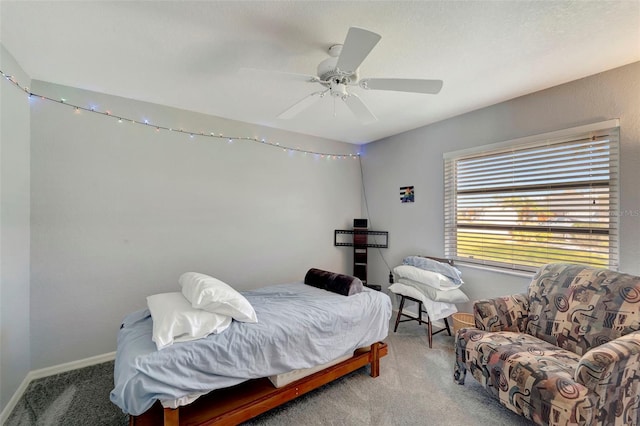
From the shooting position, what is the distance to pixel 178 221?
2.94m

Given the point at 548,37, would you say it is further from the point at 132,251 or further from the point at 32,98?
the point at 32,98

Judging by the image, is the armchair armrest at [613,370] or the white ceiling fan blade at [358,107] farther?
the white ceiling fan blade at [358,107]

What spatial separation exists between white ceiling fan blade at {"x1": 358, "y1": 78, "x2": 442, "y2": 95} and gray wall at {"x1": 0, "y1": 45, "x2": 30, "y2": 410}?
2499 mm

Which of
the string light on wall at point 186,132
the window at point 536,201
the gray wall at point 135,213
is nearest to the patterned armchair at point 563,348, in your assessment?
the window at point 536,201

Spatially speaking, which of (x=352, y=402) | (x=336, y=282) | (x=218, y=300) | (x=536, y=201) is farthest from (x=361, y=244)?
(x=218, y=300)

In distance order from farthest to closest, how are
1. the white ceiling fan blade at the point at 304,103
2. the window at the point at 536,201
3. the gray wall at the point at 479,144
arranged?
the window at the point at 536,201, the gray wall at the point at 479,144, the white ceiling fan blade at the point at 304,103

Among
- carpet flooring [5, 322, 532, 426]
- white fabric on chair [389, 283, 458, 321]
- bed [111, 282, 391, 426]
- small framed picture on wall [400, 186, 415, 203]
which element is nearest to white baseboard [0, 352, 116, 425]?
carpet flooring [5, 322, 532, 426]

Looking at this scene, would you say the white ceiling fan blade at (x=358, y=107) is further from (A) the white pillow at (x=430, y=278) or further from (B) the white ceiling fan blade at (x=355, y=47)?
(A) the white pillow at (x=430, y=278)

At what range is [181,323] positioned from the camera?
62.6 inches

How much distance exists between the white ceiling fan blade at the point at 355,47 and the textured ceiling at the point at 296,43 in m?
0.29

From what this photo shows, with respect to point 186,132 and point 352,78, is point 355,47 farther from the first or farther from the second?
point 186,132

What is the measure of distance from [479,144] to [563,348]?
2.03 metres

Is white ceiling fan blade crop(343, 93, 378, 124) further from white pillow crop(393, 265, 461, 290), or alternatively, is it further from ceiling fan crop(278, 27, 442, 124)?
white pillow crop(393, 265, 461, 290)

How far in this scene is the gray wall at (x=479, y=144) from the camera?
6.95 ft
